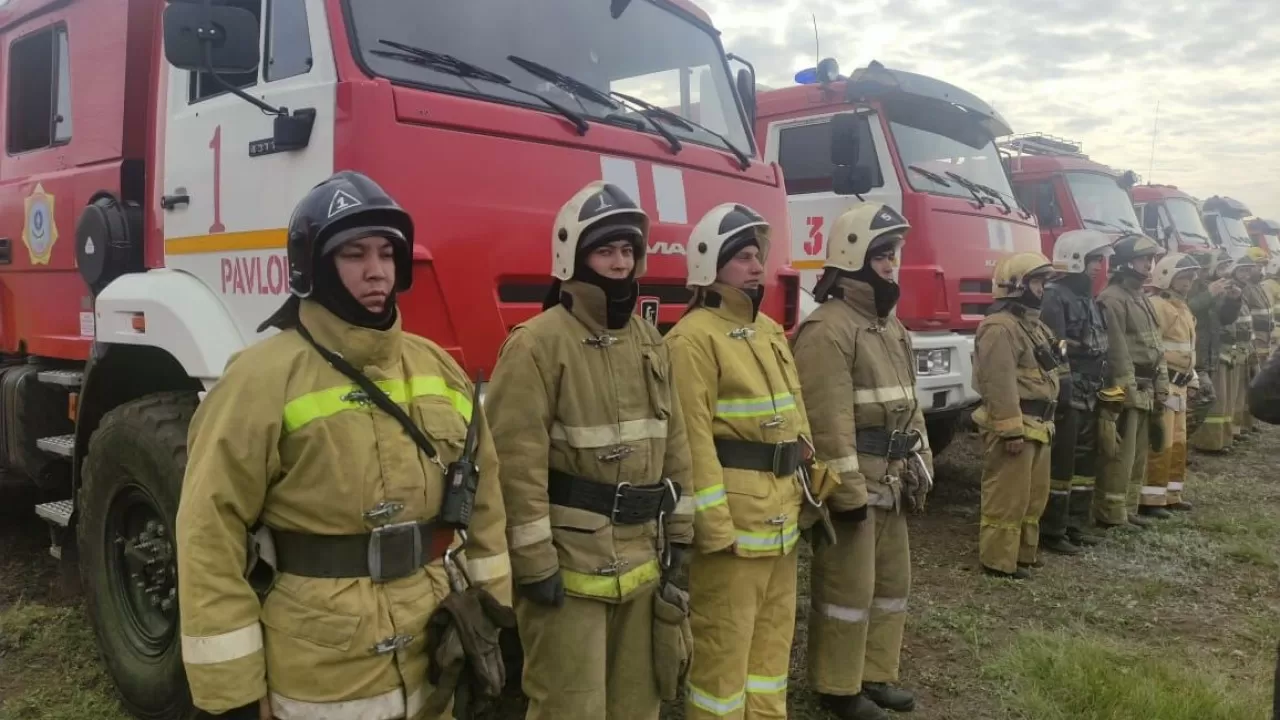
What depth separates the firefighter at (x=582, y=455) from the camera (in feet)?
8.09

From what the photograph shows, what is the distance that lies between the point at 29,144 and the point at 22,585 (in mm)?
2260

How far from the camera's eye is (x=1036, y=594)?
5.09 m

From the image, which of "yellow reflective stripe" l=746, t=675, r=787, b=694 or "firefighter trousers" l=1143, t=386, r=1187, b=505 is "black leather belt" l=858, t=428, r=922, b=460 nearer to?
"yellow reflective stripe" l=746, t=675, r=787, b=694

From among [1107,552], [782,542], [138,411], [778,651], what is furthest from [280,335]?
[1107,552]

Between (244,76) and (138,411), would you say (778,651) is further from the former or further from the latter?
(244,76)

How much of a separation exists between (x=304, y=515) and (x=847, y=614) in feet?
7.52

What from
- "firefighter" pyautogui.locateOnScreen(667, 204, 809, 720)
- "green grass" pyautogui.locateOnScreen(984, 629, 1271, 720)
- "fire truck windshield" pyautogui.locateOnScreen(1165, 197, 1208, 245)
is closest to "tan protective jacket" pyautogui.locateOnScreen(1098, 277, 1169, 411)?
"green grass" pyautogui.locateOnScreen(984, 629, 1271, 720)

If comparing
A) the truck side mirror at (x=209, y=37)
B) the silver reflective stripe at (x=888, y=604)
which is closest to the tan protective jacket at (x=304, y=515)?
the truck side mirror at (x=209, y=37)

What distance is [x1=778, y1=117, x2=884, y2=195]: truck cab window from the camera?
20.6 ft

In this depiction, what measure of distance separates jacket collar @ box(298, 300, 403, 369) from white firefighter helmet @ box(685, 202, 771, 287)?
1.37m

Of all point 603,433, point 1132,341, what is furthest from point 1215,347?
point 603,433

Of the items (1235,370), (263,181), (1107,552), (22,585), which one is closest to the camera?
(263,181)

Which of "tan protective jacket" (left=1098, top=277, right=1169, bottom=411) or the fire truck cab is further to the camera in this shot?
the fire truck cab

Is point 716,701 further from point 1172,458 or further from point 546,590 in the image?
point 1172,458
